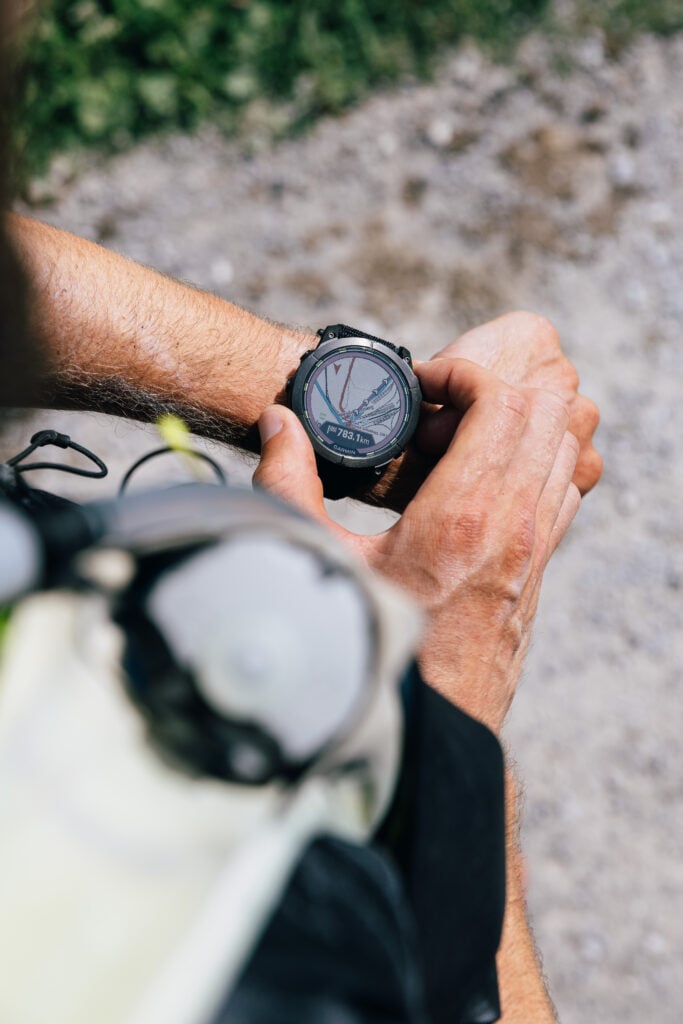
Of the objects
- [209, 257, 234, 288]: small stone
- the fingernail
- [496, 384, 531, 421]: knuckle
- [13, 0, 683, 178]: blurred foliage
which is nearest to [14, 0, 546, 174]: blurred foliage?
[13, 0, 683, 178]: blurred foliage

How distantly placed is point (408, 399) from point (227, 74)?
6.24 ft

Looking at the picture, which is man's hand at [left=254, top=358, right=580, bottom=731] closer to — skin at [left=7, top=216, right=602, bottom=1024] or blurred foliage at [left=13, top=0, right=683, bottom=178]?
skin at [left=7, top=216, right=602, bottom=1024]

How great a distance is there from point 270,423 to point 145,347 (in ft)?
1.19

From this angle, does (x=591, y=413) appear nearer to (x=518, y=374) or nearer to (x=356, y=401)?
(x=518, y=374)

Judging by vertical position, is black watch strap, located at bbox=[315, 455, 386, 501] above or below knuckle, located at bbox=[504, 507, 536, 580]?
below

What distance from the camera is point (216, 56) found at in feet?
9.98

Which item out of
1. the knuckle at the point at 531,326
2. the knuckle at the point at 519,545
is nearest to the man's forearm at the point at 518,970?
the knuckle at the point at 519,545

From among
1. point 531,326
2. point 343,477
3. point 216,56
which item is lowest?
point 343,477

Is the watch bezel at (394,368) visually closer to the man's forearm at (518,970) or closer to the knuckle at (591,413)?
the knuckle at (591,413)

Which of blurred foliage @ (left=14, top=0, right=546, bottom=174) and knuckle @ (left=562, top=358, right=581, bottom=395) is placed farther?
blurred foliage @ (left=14, top=0, right=546, bottom=174)

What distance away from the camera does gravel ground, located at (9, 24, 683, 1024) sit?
9.61 feet

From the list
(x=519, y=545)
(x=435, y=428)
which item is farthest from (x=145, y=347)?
(x=519, y=545)

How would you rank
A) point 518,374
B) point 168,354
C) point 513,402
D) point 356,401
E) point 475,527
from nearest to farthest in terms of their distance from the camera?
point 475,527 < point 513,402 < point 356,401 < point 168,354 < point 518,374

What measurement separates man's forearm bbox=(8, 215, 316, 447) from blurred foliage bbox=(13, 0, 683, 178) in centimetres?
134
